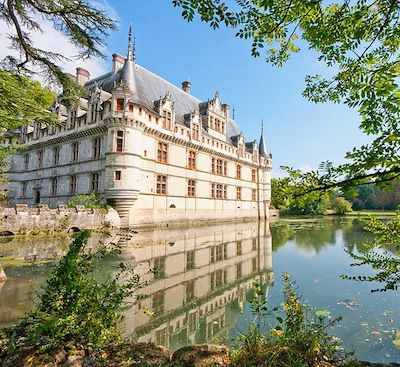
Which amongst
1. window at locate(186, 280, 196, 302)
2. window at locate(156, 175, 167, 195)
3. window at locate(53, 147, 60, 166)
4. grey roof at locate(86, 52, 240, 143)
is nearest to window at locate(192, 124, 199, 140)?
grey roof at locate(86, 52, 240, 143)

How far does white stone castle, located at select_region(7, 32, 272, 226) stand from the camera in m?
17.8

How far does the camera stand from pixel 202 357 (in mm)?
2770

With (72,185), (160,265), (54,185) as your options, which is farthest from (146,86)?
(160,265)

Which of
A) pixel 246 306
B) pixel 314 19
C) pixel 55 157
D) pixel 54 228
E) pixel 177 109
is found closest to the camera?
pixel 314 19

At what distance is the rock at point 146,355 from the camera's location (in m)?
2.62

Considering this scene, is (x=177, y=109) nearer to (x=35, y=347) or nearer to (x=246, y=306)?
(x=246, y=306)

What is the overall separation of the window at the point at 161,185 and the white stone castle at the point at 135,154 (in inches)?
3.1

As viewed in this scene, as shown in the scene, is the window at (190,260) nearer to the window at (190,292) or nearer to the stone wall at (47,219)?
the window at (190,292)

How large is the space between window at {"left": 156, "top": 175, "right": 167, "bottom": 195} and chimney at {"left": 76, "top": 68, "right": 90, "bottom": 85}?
1334cm

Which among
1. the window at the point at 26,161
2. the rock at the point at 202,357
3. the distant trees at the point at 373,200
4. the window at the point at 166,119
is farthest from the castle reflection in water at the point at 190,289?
the distant trees at the point at 373,200

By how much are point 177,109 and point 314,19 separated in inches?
904

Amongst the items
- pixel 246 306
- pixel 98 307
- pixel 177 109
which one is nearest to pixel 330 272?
pixel 246 306

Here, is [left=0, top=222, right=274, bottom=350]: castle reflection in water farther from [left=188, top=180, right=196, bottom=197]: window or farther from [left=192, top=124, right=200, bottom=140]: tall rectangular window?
[left=192, top=124, right=200, bottom=140]: tall rectangular window

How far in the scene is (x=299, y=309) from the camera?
2777 millimetres
